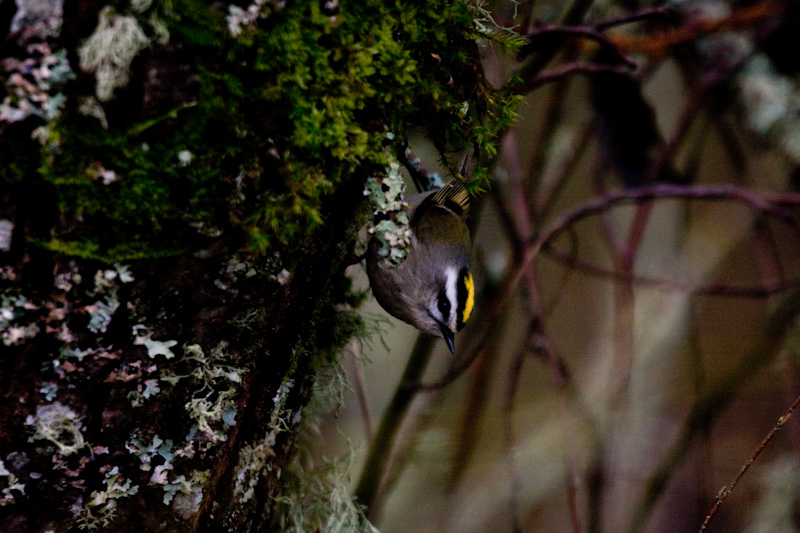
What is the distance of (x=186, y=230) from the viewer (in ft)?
2.76

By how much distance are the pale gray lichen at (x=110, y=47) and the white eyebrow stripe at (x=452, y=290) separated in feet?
3.62

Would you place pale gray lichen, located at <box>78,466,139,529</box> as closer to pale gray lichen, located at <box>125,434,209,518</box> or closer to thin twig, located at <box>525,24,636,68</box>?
→ pale gray lichen, located at <box>125,434,209,518</box>

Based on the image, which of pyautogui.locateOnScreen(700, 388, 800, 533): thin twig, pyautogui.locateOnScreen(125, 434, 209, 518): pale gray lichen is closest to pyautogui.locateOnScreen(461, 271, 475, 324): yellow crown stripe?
pyautogui.locateOnScreen(700, 388, 800, 533): thin twig

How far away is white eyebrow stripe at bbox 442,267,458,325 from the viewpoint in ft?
5.45

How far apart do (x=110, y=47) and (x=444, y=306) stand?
1.13m

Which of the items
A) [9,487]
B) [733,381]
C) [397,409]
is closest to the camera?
[9,487]

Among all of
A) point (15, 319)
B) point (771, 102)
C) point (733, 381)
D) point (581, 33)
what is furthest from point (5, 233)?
point (771, 102)

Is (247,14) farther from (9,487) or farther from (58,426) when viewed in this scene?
(9,487)

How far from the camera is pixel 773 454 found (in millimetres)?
3330

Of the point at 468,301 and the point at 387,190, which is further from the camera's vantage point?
the point at 468,301

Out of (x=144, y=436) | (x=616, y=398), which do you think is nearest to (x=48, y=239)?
(x=144, y=436)

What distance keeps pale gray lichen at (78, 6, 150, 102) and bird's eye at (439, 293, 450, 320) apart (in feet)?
3.60

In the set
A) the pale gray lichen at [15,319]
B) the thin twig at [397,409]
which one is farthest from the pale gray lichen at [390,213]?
the thin twig at [397,409]

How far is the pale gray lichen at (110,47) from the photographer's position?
0.74 meters
